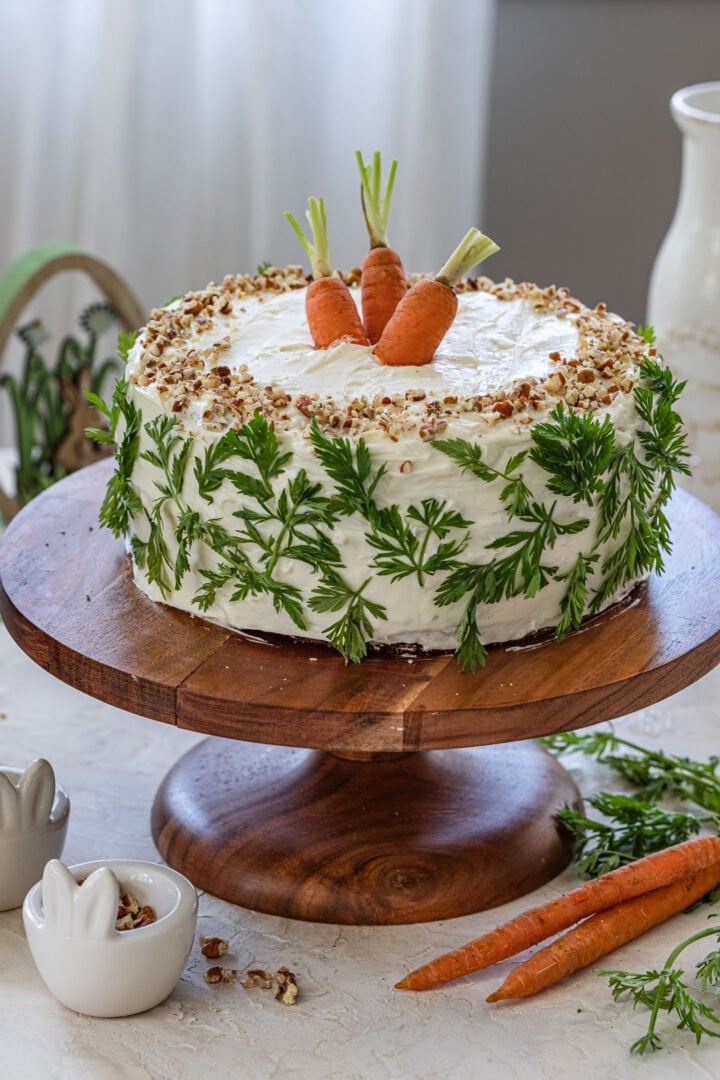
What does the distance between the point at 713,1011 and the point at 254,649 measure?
0.59m

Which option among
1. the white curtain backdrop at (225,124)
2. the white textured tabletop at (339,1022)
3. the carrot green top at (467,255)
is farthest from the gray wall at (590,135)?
the white textured tabletop at (339,1022)

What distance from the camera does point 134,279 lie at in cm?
370

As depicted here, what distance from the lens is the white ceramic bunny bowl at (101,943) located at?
4.81 feet

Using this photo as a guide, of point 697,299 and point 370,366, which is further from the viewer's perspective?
point 697,299

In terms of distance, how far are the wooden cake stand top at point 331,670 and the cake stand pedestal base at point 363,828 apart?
258 mm

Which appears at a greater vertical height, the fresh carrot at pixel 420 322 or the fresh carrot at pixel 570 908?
the fresh carrot at pixel 420 322

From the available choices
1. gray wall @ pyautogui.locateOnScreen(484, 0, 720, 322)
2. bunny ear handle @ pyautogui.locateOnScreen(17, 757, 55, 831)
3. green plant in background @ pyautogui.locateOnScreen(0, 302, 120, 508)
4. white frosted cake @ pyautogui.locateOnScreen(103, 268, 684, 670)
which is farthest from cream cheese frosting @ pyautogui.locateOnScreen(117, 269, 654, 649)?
gray wall @ pyautogui.locateOnScreen(484, 0, 720, 322)

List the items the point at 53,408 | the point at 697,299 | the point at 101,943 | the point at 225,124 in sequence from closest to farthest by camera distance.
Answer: the point at 101,943 < the point at 697,299 < the point at 53,408 < the point at 225,124

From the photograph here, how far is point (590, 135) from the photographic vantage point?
3838 millimetres

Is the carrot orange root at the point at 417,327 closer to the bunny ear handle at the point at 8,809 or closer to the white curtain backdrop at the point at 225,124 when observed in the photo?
the bunny ear handle at the point at 8,809

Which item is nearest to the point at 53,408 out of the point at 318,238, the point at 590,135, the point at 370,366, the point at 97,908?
the point at 318,238

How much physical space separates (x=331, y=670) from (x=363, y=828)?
1.11 ft

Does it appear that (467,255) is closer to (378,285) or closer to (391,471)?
(378,285)

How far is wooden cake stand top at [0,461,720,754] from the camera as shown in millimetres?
1483
